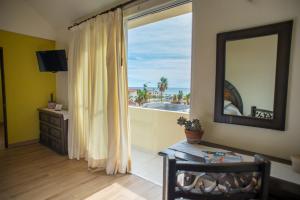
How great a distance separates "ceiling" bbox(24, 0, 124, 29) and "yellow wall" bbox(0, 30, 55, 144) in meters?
0.54

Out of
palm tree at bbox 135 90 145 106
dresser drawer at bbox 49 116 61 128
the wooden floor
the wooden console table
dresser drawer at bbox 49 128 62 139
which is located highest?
palm tree at bbox 135 90 145 106

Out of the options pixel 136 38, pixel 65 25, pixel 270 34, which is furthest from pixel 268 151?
pixel 65 25

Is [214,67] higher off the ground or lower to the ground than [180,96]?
higher

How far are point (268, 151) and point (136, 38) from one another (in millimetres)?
3234

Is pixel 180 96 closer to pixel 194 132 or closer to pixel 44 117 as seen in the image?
pixel 194 132

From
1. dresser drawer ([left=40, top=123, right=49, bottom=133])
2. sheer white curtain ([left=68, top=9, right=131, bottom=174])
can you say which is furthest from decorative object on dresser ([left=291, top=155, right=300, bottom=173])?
dresser drawer ([left=40, top=123, right=49, bottom=133])

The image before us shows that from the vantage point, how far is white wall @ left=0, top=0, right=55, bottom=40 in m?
3.45

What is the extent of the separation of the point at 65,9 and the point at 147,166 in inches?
121

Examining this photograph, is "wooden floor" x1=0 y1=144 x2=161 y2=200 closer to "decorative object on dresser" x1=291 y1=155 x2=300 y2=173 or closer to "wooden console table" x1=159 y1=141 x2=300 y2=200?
"wooden console table" x1=159 y1=141 x2=300 y2=200

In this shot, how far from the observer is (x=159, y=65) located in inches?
166

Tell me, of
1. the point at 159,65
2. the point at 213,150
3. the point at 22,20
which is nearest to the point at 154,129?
the point at 159,65

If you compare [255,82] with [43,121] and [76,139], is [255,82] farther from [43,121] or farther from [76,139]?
[43,121]

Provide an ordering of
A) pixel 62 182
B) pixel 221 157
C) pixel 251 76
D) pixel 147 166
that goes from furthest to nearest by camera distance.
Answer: pixel 147 166 → pixel 62 182 → pixel 251 76 → pixel 221 157

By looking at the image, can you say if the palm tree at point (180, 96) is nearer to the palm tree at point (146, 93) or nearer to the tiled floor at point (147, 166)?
the palm tree at point (146, 93)
